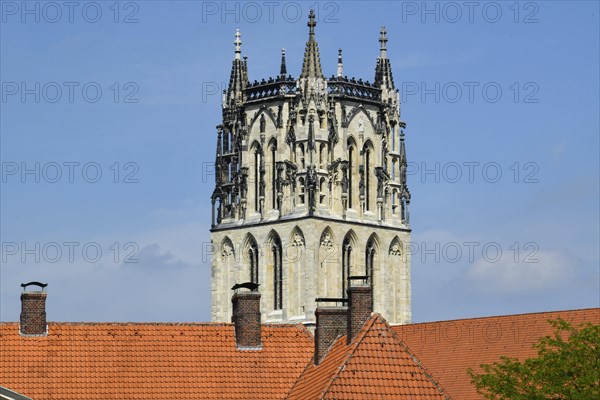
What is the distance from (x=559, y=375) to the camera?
1908 inches

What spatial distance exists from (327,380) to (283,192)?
4874 cm

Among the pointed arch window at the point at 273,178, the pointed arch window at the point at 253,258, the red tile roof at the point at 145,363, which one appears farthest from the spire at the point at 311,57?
the red tile roof at the point at 145,363

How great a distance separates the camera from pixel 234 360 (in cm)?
5450

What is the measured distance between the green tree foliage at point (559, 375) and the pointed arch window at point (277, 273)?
4805 centimetres

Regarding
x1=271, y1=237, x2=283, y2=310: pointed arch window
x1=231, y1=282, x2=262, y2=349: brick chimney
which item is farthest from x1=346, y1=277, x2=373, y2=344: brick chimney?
x1=271, y1=237, x2=283, y2=310: pointed arch window

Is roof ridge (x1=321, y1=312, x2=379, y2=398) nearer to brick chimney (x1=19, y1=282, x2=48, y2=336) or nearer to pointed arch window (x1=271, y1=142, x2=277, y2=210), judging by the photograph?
brick chimney (x1=19, y1=282, x2=48, y2=336)

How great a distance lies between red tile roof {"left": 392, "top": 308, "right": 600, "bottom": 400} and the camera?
65.3 meters

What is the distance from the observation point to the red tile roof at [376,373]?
48.7m

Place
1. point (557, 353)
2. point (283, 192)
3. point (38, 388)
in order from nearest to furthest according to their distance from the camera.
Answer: point (557, 353) → point (38, 388) → point (283, 192)

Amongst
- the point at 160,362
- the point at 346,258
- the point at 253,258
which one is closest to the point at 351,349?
the point at 160,362

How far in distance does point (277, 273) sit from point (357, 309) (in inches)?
1859

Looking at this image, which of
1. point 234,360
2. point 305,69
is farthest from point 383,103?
point 234,360

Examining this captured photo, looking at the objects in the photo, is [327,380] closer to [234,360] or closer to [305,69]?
[234,360]

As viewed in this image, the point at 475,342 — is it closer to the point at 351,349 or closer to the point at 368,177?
the point at 351,349
